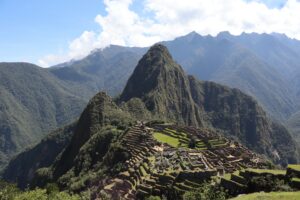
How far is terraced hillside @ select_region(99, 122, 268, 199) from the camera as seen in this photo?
6588 centimetres

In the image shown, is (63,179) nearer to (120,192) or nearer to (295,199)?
(120,192)

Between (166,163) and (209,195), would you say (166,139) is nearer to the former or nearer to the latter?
(166,163)

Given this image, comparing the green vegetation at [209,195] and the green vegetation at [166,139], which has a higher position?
the green vegetation at [166,139]

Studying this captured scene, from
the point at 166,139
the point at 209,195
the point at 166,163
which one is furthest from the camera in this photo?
the point at 166,139

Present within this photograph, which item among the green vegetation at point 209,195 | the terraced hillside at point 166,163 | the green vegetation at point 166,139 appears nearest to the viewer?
the green vegetation at point 209,195

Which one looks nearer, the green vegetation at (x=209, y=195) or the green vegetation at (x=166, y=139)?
the green vegetation at (x=209, y=195)

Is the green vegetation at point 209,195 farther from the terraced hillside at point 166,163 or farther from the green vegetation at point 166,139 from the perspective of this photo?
the green vegetation at point 166,139

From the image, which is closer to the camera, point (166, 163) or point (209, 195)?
point (209, 195)

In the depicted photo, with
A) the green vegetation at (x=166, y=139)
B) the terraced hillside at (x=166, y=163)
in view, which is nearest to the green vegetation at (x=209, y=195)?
the terraced hillside at (x=166, y=163)

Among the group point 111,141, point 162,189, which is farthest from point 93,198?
point 111,141

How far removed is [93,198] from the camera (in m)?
71.8

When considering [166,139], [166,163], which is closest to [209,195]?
[166,163]

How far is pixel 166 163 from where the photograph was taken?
80.9 m

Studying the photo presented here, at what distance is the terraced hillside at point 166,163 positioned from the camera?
6588cm
